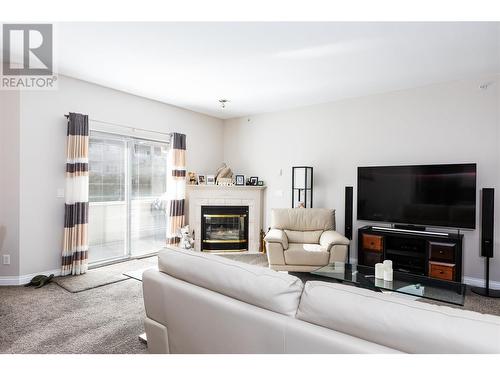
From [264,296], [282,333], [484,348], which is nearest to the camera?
[484,348]

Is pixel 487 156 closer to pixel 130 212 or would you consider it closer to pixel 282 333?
pixel 282 333

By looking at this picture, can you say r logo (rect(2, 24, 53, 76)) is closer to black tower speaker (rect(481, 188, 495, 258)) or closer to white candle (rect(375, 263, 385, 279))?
white candle (rect(375, 263, 385, 279))

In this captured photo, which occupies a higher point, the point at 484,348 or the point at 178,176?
the point at 178,176

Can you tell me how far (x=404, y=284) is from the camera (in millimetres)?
2828

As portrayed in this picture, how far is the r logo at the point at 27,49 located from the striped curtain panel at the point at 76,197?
646mm

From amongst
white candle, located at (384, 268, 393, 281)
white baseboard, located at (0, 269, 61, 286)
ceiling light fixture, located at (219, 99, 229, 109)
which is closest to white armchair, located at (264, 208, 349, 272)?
white candle, located at (384, 268, 393, 281)

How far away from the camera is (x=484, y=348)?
873mm

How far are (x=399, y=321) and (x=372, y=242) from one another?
3493 millimetres

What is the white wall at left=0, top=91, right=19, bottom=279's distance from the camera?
3.60 metres

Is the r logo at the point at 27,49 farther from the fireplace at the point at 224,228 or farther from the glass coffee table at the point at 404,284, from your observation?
the glass coffee table at the point at 404,284

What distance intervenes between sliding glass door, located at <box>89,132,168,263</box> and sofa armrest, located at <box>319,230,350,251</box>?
9.46 feet

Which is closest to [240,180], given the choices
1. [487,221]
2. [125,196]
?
[125,196]

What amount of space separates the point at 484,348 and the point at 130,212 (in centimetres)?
487

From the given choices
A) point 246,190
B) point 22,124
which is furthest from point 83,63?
point 246,190
